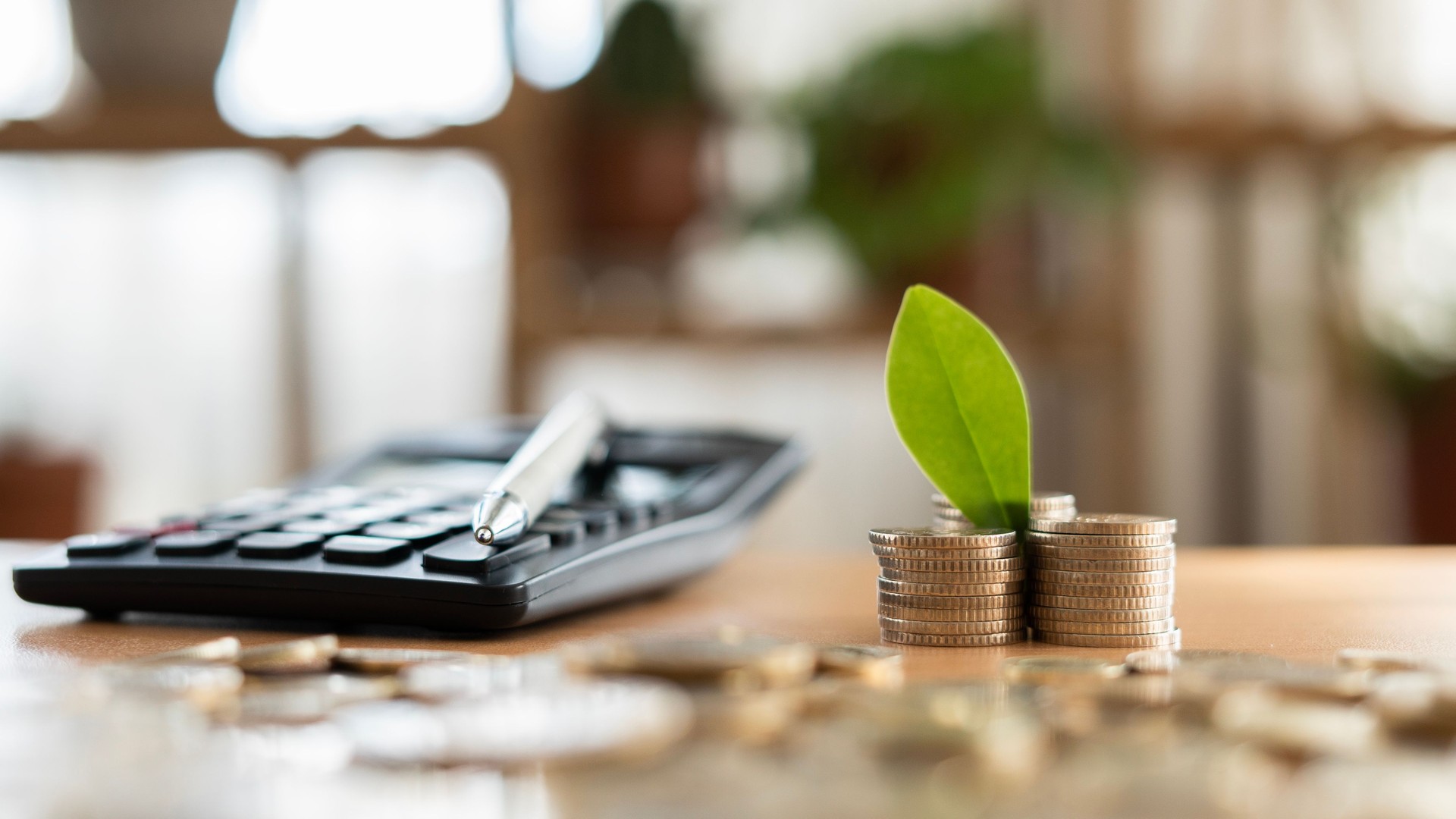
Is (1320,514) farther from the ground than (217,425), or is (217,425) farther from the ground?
(217,425)

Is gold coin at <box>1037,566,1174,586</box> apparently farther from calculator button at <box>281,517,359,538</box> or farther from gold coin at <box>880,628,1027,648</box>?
calculator button at <box>281,517,359,538</box>

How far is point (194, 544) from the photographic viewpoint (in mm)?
531

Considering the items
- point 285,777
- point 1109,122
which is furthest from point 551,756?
point 1109,122

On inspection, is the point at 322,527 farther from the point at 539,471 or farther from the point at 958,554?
the point at 958,554

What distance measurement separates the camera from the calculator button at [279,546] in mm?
520

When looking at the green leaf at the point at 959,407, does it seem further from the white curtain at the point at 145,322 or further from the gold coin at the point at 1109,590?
the white curtain at the point at 145,322

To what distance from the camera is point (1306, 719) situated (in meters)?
0.32

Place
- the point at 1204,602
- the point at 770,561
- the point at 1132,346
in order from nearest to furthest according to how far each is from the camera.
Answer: the point at 1204,602 → the point at 770,561 → the point at 1132,346

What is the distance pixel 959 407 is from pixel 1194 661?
0.13 meters

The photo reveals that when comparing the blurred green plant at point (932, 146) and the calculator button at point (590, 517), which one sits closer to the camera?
the calculator button at point (590, 517)

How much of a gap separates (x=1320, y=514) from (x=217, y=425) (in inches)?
70.0

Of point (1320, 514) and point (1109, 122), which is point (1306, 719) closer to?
point (1109, 122)

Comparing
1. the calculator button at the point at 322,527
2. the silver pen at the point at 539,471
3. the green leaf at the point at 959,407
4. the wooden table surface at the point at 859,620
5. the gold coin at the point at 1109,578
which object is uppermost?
the green leaf at the point at 959,407

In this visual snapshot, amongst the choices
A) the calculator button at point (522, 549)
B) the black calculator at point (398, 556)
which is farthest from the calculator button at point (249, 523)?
the calculator button at point (522, 549)
